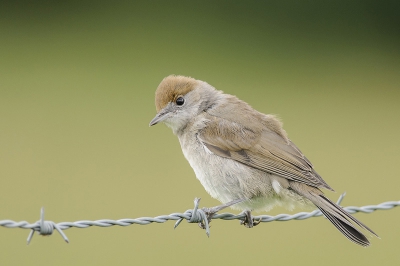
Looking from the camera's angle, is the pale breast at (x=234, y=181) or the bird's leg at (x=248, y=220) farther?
the bird's leg at (x=248, y=220)

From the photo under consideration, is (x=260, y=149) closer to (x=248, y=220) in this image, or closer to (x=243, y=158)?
(x=243, y=158)

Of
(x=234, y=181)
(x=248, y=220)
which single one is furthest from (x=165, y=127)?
(x=234, y=181)

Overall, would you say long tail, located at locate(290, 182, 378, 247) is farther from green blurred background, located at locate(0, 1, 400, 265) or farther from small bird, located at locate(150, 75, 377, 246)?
green blurred background, located at locate(0, 1, 400, 265)

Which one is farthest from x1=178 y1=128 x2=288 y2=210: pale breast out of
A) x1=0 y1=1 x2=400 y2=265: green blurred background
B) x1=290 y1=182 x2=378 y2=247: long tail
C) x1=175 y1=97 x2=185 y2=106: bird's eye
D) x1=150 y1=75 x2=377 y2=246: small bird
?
x1=0 y1=1 x2=400 y2=265: green blurred background

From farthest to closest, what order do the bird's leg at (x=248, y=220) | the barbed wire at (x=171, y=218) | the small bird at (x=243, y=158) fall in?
the bird's leg at (x=248, y=220), the small bird at (x=243, y=158), the barbed wire at (x=171, y=218)

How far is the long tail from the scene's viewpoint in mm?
4352

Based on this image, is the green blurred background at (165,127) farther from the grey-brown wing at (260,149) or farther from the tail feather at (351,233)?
the tail feather at (351,233)

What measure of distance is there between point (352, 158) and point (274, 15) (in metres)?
6.44

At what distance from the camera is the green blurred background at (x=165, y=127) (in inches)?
332

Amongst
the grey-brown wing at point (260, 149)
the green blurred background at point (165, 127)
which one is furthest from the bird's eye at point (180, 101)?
the green blurred background at point (165, 127)

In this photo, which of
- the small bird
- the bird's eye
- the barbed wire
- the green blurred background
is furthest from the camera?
the green blurred background

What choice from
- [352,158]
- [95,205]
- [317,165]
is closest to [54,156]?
[95,205]

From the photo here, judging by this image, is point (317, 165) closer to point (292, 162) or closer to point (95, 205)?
point (95, 205)

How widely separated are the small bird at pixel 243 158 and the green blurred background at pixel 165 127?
2.95 meters
